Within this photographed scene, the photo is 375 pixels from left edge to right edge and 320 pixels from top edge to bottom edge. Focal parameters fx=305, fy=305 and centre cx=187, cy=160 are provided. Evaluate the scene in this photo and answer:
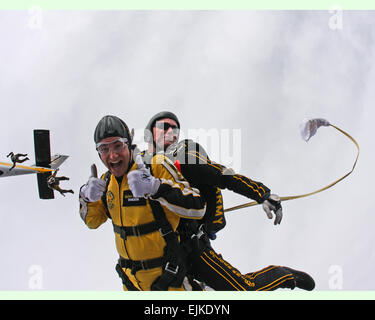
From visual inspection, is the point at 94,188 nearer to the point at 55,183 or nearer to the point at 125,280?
the point at 125,280

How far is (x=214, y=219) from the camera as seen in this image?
3.65 meters

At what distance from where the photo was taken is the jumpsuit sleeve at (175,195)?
267 centimetres

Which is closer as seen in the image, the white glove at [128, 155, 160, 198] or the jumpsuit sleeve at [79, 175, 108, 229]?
the white glove at [128, 155, 160, 198]

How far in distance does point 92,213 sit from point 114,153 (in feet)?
2.68

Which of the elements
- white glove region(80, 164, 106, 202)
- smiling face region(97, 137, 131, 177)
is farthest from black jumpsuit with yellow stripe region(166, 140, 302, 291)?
white glove region(80, 164, 106, 202)

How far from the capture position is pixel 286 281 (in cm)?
384

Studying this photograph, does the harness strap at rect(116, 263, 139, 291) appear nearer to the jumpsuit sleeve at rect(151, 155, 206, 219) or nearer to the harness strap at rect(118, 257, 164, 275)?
the harness strap at rect(118, 257, 164, 275)

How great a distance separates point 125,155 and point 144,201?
466mm

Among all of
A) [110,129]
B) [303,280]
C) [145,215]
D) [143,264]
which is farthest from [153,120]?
[303,280]

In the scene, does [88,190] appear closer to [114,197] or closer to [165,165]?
[114,197]

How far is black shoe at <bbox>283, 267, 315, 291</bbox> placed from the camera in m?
3.96

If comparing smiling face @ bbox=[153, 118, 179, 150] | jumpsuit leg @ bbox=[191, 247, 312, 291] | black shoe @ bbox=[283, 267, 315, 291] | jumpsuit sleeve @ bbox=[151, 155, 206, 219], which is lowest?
black shoe @ bbox=[283, 267, 315, 291]

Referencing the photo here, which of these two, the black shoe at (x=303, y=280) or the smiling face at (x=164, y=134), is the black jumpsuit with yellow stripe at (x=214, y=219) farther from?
the smiling face at (x=164, y=134)
